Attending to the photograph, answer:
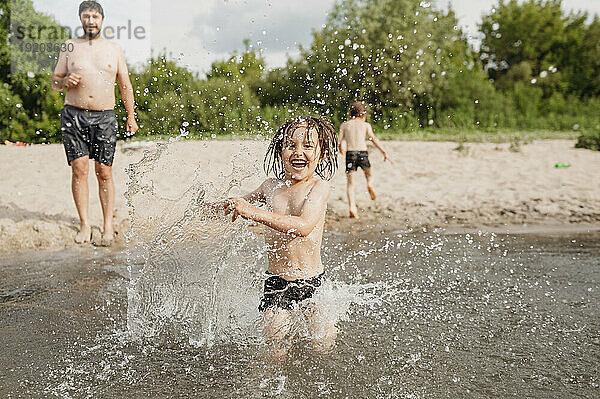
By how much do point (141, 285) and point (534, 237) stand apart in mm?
4179

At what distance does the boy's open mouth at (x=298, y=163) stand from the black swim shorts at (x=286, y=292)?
1.97 ft

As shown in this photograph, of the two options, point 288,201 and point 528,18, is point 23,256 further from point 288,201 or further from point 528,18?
point 528,18

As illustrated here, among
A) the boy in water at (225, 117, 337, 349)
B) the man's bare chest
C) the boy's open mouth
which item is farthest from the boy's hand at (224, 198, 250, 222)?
the man's bare chest

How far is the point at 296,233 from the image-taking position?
2.85 meters

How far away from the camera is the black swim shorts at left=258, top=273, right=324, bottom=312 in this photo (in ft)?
9.70

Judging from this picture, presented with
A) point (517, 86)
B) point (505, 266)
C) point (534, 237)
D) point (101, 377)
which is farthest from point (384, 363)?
point (517, 86)

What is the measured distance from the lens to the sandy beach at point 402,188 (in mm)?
6039

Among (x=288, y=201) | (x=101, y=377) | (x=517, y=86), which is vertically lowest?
(x=101, y=377)

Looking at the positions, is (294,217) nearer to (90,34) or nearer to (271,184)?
(271,184)

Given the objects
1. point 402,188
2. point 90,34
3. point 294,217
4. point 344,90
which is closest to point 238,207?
point 294,217

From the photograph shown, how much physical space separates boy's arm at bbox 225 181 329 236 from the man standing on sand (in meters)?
3.00

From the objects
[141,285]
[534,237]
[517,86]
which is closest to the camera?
[141,285]

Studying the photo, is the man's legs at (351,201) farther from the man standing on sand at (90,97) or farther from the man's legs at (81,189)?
the man's legs at (81,189)

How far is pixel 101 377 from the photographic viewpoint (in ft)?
8.36
